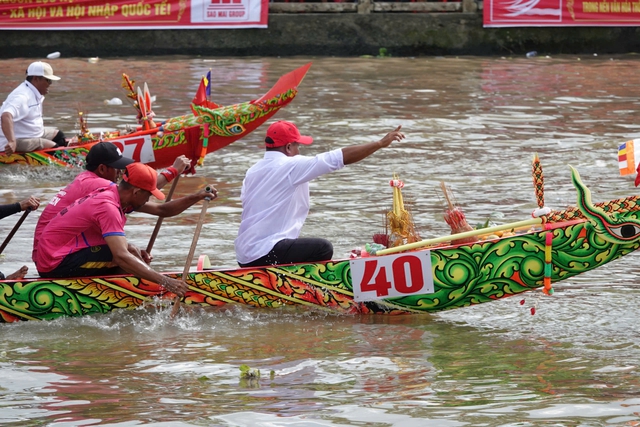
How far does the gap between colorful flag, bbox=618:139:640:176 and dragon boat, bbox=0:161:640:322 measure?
0.67 ft

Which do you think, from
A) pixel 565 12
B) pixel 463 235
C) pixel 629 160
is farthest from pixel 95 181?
pixel 565 12

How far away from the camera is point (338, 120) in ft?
50.2

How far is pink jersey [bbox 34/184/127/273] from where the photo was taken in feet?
22.5

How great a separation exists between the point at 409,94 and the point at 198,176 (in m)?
6.05

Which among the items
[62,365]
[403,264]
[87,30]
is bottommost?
[62,365]

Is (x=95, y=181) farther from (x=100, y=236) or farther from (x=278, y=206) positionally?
(x=278, y=206)

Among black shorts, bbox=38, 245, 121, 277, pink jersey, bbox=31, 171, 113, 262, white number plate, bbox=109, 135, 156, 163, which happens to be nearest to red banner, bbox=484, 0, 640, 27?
white number plate, bbox=109, 135, 156, 163

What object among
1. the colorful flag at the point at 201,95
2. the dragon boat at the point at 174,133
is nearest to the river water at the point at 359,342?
the dragon boat at the point at 174,133

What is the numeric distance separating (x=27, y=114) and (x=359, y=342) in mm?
6088

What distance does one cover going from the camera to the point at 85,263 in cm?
716

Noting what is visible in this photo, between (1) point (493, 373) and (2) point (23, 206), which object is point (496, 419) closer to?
(1) point (493, 373)

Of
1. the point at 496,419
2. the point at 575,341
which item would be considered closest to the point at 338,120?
the point at 575,341

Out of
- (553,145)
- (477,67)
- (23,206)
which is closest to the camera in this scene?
(23,206)

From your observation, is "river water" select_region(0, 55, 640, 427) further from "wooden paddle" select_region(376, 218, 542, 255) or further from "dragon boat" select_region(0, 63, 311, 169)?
"wooden paddle" select_region(376, 218, 542, 255)
